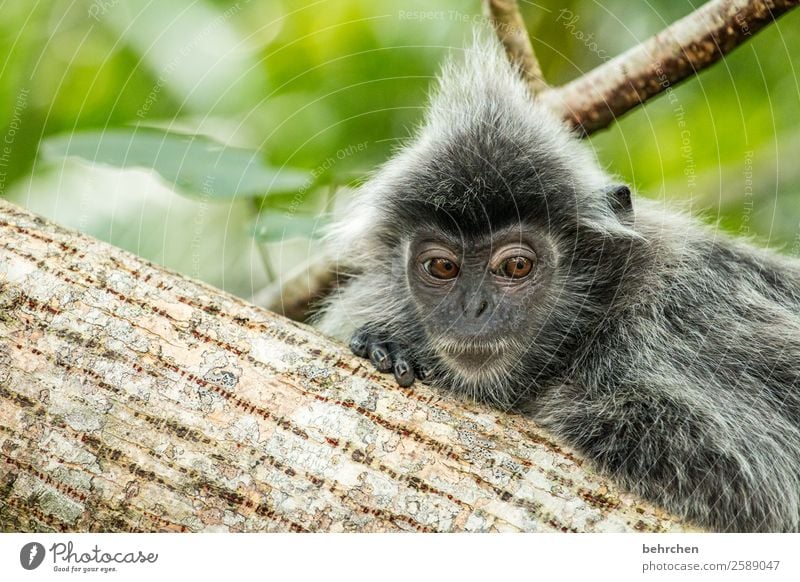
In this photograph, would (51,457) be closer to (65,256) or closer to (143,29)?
(65,256)

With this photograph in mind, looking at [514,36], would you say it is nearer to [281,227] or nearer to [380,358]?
[281,227]

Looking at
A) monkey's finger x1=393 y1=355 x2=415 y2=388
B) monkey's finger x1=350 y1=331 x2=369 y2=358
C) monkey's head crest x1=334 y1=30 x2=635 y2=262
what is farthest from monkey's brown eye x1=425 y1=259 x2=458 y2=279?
monkey's finger x1=393 y1=355 x2=415 y2=388

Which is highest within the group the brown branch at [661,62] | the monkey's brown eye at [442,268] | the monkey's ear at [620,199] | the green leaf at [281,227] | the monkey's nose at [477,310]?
the brown branch at [661,62]

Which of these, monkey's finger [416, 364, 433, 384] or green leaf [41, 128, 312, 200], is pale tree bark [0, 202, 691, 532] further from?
green leaf [41, 128, 312, 200]

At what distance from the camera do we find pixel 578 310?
4031 mm

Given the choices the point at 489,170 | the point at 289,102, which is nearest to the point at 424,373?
the point at 489,170

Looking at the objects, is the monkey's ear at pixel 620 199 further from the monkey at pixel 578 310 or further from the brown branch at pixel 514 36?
the brown branch at pixel 514 36

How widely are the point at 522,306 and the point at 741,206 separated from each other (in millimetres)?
2329

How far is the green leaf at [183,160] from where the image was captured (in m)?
4.33

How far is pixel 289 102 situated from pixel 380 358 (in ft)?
8.16

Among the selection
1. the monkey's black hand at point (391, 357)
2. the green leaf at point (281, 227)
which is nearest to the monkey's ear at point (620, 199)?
the monkey's black hand at point (391, 357)

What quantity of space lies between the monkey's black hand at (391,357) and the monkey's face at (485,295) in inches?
8.4

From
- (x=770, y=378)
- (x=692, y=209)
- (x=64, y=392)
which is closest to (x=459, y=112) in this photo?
(x=692, y=209)

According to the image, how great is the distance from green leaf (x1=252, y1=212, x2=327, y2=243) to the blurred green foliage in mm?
42
